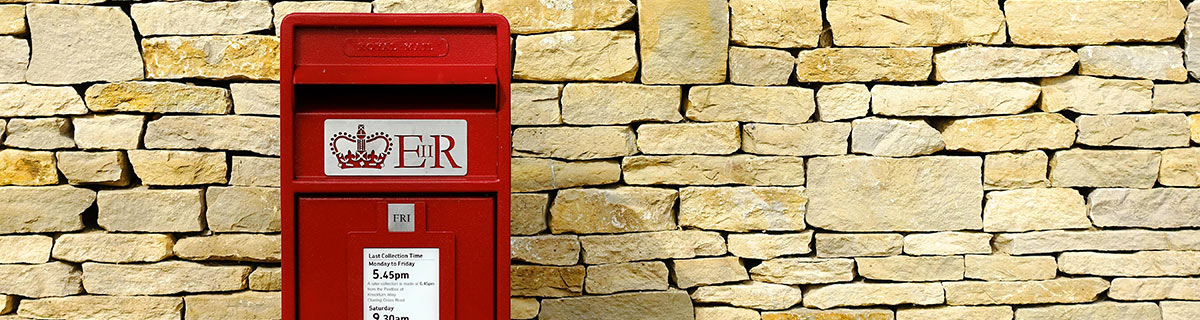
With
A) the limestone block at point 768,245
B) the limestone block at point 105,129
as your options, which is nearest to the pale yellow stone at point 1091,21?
the limestone block at point 768,245

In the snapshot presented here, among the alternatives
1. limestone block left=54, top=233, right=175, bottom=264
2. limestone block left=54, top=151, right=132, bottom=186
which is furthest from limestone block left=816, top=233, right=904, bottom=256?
limestone block left=54, top=151, right=132, bottom=186

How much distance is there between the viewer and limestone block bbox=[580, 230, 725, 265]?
276cm

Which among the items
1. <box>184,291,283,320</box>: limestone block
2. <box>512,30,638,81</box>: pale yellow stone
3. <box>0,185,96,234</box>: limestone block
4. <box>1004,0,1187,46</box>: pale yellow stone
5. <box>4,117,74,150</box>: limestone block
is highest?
<box>1004,0,1187,46</box>: pale yellow stone

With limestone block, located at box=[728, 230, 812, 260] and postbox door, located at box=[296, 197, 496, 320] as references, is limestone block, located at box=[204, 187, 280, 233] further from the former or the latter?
limestone block, located at box=[728, 230, 812, 260]

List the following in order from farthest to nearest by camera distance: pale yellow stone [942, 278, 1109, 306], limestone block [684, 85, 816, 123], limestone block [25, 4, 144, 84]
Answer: pale yellow stone [942, 278, 1109, 306] < limestone block [684, 85, 816, 123] < limestone block [25, 4, 144, 84]

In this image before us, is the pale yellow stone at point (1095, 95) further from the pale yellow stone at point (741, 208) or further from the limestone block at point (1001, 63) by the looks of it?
the pale yellow stone at point (741, 208)

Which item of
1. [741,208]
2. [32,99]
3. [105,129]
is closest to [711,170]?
[741,208]

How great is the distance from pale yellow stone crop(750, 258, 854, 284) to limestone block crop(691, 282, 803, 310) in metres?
0.03

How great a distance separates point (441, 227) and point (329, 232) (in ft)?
0.86

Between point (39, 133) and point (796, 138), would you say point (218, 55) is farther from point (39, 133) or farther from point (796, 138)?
point (796, 138)

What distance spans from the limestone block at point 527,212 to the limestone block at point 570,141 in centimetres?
14

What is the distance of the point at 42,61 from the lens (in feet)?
8.64

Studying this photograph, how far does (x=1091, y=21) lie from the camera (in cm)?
277

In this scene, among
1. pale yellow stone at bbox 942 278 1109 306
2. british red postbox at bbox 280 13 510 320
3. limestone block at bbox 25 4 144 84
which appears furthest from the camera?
pale yellow stone at bbox 942 278 1109 306
